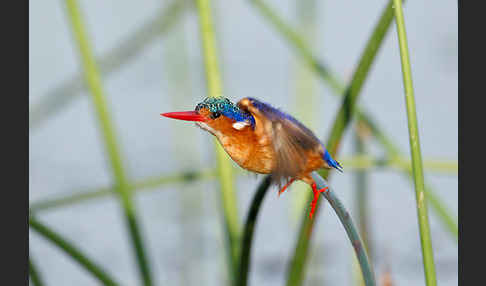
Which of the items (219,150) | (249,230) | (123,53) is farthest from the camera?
(123,53)

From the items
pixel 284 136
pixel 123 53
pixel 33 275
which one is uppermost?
pixel 123 53

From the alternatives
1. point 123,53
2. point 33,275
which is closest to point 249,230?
point 33,275

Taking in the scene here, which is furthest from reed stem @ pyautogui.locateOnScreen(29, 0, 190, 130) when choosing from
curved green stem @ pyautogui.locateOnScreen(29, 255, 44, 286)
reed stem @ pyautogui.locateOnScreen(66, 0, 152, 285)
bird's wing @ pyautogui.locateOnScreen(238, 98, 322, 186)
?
bird's wing @ pyautogui.locateOnScreen(238, 98, 322, 186)

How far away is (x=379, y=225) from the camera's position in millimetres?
1454

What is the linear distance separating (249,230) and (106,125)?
32 cm

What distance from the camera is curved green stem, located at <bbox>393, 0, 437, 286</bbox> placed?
35 centimetres

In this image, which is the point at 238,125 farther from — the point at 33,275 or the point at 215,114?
the point at 33,275

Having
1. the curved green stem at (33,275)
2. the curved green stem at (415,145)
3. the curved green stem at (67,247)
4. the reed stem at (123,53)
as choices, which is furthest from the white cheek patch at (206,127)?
the reed stem at (123,53)

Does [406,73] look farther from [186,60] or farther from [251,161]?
[186,60]

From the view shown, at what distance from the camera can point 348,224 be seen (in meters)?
0.32

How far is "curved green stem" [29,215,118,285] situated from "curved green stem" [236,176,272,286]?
187 millimetres

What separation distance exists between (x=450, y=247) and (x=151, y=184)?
3.14 feet

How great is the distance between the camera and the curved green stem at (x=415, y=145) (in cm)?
35

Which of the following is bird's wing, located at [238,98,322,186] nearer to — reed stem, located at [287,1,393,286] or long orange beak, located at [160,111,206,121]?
long orange beak, located at [160,111,206,121]
